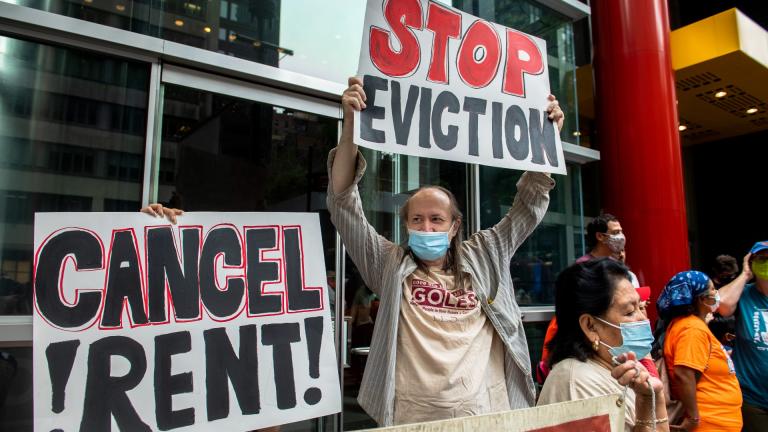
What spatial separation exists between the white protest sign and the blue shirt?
2.39m

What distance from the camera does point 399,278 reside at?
6.42ft

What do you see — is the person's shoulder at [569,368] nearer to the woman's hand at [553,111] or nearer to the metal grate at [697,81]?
the woman's hand at [553,111]

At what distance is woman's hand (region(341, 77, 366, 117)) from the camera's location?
205 centimetres

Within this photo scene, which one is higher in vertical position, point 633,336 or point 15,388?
point 633,336

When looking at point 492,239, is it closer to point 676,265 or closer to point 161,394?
point 161,394

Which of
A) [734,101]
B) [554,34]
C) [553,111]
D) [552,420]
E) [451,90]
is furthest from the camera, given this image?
[734,101]

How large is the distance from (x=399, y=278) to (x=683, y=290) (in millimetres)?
1852

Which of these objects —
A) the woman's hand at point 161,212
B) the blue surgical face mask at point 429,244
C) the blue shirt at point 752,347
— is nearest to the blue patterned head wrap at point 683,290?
the blue shirt at point 752,347

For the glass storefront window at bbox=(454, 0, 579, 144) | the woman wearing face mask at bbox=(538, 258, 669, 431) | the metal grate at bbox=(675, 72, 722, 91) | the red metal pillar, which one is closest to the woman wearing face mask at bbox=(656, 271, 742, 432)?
the woman wearing face mask at bbox=(538, 258, 669, 431)

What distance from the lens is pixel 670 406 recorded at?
2.67 metres

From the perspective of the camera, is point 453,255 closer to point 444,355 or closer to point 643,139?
point 444,355

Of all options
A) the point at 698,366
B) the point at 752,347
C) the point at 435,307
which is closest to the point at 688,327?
the point at 698,366

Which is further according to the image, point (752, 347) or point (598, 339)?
point (752, 347)

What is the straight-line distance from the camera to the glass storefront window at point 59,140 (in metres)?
2.69
